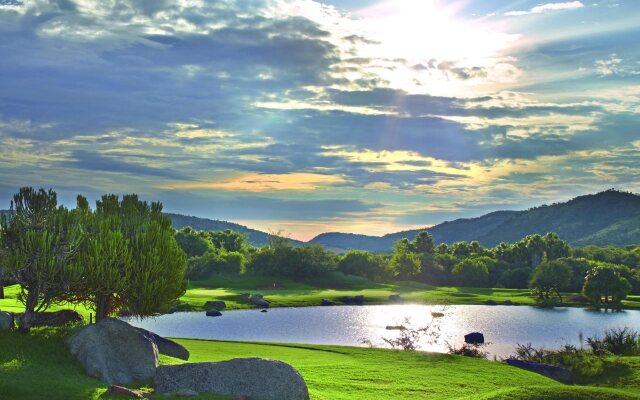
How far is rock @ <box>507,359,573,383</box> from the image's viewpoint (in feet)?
126

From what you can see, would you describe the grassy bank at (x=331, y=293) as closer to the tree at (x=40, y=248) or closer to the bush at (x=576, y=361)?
the bush at (x=576, y=361)

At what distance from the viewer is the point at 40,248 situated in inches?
1222

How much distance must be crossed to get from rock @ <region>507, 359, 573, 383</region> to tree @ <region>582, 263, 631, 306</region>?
82011 millimetres

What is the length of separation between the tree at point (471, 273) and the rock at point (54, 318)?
13349 centimetres

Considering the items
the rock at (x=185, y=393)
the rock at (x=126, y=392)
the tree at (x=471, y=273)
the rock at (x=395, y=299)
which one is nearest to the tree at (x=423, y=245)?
the tree at (x=471, y=273)

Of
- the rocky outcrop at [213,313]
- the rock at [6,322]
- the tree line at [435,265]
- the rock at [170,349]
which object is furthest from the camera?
the tree line at [435,265]

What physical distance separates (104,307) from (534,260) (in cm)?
15116

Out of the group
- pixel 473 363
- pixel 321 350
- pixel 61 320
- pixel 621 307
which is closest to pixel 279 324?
pixel 321 350

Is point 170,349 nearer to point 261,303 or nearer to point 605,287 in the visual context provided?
point 261,303

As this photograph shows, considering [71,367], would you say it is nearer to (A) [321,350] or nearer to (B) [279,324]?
(A) [321,350]

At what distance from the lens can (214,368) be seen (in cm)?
2486

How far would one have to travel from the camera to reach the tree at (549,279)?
4715 inches

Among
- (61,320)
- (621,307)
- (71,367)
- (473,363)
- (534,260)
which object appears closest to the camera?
(71,367)

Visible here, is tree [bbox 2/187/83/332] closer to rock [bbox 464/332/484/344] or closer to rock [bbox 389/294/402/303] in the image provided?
rock [bbox 464/332/484/344]
